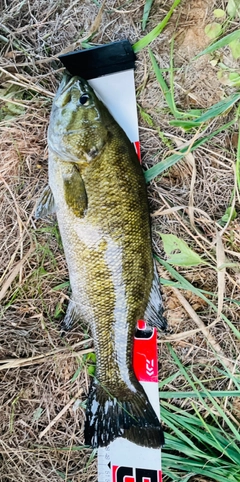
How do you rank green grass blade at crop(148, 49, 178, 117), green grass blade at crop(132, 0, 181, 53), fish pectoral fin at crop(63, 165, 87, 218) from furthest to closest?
green grass blade at crop(148, 49, 178, 117) → green grass blade at crop(132, 0, 181, 53) → fish pectoral fin at crop(63, 165, 87, 218)

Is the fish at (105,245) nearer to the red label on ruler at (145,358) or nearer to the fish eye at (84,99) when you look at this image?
the fish eye at (84,99)


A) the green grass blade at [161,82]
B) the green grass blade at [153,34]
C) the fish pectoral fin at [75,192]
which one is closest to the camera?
the fish pectoral fin at [75,192]

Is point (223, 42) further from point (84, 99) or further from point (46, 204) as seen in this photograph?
point (46, 204)

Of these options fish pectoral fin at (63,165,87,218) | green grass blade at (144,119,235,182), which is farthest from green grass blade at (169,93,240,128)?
fish pectoral fin at (63,165,87,218)

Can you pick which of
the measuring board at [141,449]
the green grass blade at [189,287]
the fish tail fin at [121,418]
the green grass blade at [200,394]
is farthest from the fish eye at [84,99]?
the green grass blade at [200,394]

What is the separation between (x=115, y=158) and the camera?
1.87 m

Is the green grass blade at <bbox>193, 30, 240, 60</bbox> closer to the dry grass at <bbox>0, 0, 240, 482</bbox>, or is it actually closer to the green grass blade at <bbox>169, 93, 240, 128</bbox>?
the dry grass at <bbox>0, 0, 240, 482</bbox>

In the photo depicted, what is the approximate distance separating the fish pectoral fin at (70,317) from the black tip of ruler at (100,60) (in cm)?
114

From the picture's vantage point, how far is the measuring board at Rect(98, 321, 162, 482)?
2.12 meters

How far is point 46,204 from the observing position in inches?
82.4

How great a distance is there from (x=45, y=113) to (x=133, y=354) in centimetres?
130

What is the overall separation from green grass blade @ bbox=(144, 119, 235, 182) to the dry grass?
48 millimetres

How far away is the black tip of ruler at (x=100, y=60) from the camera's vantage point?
2.10 metres

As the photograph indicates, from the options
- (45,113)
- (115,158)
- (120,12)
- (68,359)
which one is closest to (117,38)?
(120,12)
